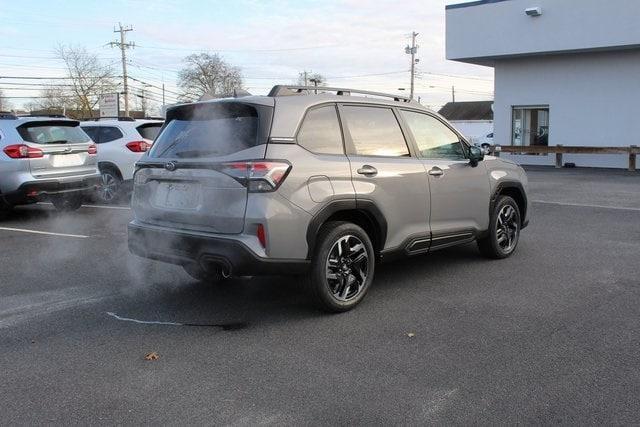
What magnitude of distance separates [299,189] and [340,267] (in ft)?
2.51

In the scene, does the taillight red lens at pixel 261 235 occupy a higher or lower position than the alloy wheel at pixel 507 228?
higher

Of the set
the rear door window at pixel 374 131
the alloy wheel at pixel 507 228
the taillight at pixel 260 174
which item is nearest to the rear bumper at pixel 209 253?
the taillight at pixel 260 174

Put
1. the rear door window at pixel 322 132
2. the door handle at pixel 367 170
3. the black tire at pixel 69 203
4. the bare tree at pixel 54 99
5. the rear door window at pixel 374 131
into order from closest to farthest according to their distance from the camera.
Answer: the rear door window at pixel 322 132 < the door handle at pixel 367 170 < the rear door window at pixel 374 131 < the black tire at pixel 69 203 < the bare tree at pixel 54 99

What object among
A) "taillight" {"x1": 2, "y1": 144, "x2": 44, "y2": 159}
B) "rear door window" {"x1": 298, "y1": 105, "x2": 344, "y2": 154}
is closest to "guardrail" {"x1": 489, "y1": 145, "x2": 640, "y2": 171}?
"taillight" {"x1": 2, "y1": 144, "x2": 44, "y2": 159}

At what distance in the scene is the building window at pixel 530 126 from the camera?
2266 centimetres

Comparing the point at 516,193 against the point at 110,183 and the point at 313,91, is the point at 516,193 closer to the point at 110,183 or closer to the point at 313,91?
the point at 313,91

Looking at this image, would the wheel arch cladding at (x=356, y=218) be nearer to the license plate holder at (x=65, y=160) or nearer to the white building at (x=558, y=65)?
the license plate holder at (x=65, y=160)

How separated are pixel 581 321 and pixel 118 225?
22.6 ft

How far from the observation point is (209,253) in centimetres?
446

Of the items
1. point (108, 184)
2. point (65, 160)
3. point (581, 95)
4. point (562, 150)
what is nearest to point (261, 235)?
point (65, 160)

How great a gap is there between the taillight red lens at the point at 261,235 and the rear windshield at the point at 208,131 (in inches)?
25.1

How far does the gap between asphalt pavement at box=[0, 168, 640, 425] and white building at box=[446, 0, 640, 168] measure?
15.2m

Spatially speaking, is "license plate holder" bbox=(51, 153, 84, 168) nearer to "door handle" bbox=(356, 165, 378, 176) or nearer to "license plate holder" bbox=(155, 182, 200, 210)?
"license plate holder" bbox=(155, 182, 200, 210)

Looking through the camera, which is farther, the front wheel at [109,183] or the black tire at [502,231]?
the front wheel at [109,183]
